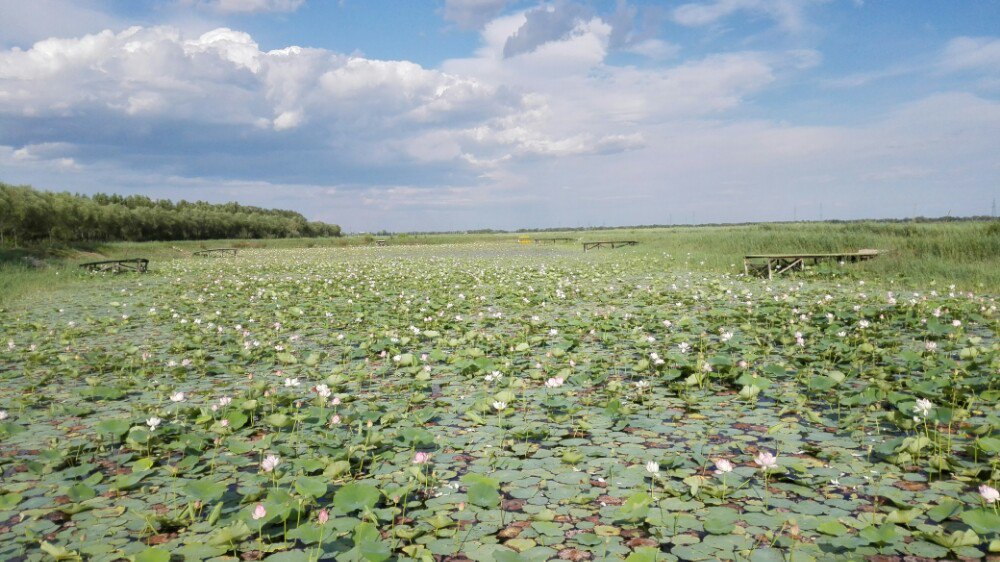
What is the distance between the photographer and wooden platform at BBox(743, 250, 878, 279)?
1379 centimetres

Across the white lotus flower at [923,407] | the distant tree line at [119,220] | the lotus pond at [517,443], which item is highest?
the distant tree line at [119,220]

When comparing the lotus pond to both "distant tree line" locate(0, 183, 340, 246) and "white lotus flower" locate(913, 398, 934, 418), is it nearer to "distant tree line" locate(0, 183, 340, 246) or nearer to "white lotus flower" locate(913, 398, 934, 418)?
"white lotus flower" locate(913, 398, 934, 418)

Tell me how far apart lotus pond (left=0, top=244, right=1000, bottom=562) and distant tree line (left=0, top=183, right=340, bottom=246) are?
127ft

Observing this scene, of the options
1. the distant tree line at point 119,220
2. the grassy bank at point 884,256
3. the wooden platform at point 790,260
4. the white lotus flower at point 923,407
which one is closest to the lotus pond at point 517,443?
the white lotus flower at point 923,407

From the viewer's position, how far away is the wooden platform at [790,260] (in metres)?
13.8

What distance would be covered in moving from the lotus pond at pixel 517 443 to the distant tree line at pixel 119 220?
127ft

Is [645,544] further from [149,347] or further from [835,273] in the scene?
[835,273]

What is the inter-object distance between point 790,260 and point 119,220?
58396 mm

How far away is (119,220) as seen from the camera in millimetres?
52281

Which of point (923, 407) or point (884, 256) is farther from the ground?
point (884, 256)

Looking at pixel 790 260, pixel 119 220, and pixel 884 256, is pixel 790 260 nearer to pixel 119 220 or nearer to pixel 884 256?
pixel 884 256

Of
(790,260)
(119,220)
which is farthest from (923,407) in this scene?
(119,220)

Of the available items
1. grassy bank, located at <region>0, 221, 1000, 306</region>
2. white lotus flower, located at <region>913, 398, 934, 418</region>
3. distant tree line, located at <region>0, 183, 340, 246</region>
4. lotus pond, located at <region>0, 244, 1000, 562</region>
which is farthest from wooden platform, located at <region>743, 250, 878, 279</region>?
distant tree line, located at <region>0, 183, 340, 246</region>

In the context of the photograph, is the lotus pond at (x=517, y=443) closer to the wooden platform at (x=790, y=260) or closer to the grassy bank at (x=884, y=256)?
the grassy bank at (x=884, y=256)
